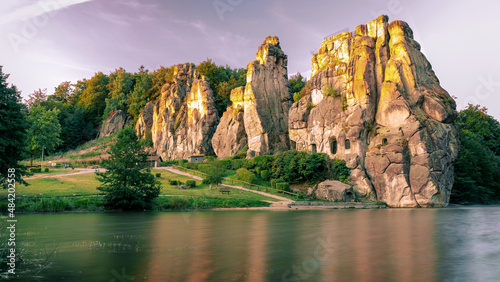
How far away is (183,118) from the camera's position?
8244cm

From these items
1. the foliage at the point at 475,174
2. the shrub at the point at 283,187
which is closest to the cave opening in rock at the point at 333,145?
the shrub at the point at 283,187

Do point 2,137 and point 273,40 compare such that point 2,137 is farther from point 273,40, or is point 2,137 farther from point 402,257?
point 273,40

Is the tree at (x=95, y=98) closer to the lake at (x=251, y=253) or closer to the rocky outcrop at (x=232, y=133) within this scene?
the rocky outcrop at (x=232, y=133)

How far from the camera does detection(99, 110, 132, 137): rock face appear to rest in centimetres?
9844

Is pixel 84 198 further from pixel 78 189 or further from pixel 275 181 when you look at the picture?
pixel 275 181

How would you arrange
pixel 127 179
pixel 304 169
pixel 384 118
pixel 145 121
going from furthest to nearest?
pixel 145 121 < pixel 304 169 < pixel 384 118 < pixel 127 179

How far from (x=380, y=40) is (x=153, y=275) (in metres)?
52.6

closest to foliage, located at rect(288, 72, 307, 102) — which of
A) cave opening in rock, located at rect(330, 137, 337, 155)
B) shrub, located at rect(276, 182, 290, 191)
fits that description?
cave opening in rock, located at rect(330, 137, 337, 155)

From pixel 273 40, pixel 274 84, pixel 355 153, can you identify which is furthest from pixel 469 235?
pixel 273 40

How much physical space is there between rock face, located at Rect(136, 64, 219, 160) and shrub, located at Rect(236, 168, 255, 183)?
1036 inches

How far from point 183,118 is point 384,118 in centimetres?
4869

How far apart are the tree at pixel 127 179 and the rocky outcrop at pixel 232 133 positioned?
36.8m

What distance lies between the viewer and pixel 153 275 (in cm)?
936

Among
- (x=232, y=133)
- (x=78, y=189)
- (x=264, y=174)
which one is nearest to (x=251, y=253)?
(x=78, y=189)
